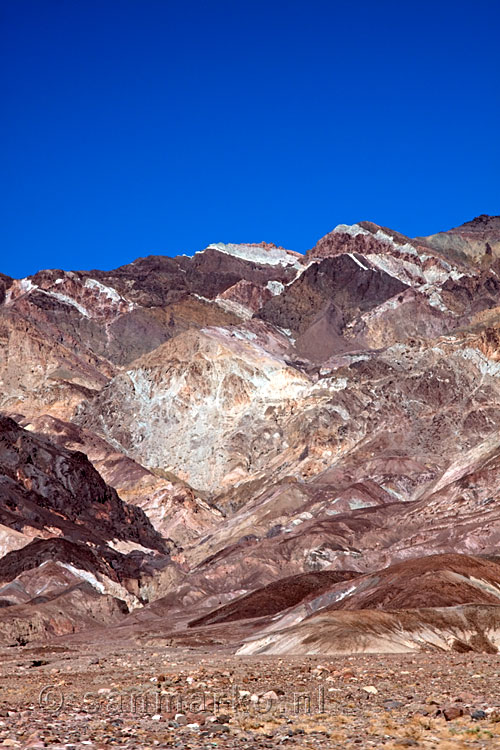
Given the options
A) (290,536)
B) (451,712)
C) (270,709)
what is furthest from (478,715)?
(290,536)

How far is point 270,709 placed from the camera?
1970 centimetres

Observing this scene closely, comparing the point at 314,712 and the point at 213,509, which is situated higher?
the point at 213,509

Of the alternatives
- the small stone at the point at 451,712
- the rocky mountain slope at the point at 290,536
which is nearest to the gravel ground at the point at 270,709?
the small stone at the point at 451,712

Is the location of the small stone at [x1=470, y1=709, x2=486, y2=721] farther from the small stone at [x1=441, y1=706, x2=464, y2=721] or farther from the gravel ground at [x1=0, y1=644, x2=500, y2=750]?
the small stone at [x1=441, y1=706, x2=464, y2=721]

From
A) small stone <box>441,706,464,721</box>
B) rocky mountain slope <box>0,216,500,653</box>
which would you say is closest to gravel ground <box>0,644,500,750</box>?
small stone <box>441,706,464,721</box>

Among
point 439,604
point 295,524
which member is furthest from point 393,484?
point 439,604

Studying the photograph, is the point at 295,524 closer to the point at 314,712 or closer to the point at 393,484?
the point at 393,484

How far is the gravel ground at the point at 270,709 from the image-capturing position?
52.0ft

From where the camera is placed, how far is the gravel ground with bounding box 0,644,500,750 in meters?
15.9

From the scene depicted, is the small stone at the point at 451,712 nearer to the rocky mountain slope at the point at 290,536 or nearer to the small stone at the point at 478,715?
the small stone at the point at 478,715

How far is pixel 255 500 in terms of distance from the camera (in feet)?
566

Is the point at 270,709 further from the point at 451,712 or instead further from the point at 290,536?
the point at 290,536

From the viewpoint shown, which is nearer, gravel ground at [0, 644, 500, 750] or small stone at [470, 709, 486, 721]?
gravel ground at [0, 644, 500, 750]

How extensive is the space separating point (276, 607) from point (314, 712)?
73559mm
